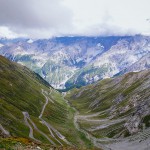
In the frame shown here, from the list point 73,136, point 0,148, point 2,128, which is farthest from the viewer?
point 73,136

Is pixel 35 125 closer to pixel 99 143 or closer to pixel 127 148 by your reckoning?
pixel 99 143

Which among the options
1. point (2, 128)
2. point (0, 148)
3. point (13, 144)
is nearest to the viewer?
point (0, 148)

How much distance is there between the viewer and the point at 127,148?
140250mm

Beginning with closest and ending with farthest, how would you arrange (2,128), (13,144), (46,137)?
1. (13,144)
2. (2,128)
3. (46,137)

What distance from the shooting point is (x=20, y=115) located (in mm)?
183625

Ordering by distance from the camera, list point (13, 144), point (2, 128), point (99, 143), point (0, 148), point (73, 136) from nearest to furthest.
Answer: point (0, 148), point (13, 144), point (2, 128), point (99, 143), point (73, 136)

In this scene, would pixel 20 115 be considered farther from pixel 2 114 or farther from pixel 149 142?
pixel 149 142

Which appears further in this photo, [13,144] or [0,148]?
[13,144]

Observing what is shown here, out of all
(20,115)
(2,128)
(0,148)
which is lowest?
(0,148)

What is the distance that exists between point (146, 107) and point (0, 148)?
16019 centimetres

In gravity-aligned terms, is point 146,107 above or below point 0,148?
above

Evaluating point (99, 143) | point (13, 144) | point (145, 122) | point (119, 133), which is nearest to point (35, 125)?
point (99, 143)

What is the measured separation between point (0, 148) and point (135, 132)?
13875 centimetres

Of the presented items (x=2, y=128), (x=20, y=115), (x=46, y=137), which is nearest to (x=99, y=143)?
(x=46, y=137)
